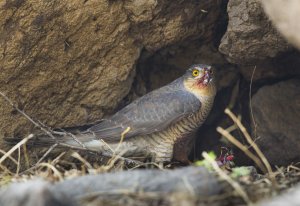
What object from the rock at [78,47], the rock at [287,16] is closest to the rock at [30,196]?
the rock at [287,16]

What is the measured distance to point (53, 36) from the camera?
16.1 ft

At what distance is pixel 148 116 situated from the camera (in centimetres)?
529

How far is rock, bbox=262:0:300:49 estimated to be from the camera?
3.29 meters

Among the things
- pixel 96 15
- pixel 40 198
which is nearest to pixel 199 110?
pixel 96 15

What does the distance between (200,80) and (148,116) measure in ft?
2.12

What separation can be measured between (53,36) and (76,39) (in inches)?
9.3

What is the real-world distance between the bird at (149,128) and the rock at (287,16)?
194 cm

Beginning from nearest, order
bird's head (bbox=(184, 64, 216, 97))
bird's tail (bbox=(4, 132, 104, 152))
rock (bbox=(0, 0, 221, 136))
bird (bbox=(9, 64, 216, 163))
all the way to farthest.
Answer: rock (bbox=(0, 0, 221, 136)), bird's tail (bbox=(4, 132, 104, 152)), bird (bbox=(9, 64, 216, 163)), bird's head (bbox=(184, 64, 216, 97))

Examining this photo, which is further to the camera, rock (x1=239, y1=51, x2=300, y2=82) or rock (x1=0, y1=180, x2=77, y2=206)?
rock (x1=239, y1=51, x2=300, y2=82)

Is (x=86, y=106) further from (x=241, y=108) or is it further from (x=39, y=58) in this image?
(x=241, y=108)

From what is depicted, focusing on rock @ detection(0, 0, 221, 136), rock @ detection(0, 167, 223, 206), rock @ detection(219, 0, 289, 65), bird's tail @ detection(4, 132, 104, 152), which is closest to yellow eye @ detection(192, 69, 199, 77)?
rock @ detection(0, 0, 221, 136)

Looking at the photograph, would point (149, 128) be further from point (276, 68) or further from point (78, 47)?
point (276, 68)

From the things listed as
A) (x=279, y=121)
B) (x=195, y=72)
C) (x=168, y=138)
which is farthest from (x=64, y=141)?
(x=279, y=121)

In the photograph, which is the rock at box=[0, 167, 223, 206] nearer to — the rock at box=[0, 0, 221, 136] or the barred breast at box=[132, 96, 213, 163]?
the rock at box=[0, 0, 221, 136]
